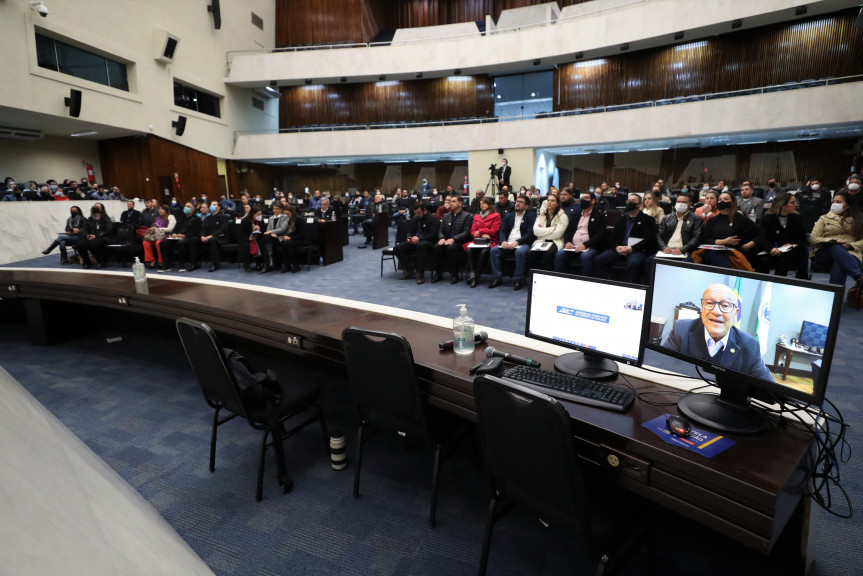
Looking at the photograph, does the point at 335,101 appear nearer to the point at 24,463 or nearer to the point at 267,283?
the point at 267,283

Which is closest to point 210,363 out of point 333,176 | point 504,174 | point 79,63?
point 504,174

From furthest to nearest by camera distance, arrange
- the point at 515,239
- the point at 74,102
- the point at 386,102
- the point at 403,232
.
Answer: the point at 386,102
the point at 74,102
the point at 403,232
the point at 515,239

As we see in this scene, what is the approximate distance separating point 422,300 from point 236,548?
3.72 metres

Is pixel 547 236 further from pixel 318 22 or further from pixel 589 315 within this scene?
pixel 318 22

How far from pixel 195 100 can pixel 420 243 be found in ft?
42.6

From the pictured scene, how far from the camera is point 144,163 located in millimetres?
13539

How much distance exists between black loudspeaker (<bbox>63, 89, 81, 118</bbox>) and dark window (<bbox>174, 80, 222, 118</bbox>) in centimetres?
375

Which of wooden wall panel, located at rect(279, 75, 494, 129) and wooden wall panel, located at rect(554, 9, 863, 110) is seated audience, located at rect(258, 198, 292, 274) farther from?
wooden wall panel, located at rect(554, 9, 863, 110)

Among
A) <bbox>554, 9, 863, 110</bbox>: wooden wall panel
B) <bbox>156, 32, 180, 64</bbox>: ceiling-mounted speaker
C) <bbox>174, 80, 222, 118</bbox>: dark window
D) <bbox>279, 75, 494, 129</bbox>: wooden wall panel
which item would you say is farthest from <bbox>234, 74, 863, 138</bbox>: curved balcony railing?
<bbox>156, 32, 180, 64</bbox>: ceiling-mounted speaker

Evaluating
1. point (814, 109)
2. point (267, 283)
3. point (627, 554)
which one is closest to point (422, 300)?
point (267, 283)

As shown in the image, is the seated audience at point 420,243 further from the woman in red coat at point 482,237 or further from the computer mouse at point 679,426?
the computer mouse at point 679,426

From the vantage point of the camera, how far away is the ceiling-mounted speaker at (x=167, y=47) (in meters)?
13.1

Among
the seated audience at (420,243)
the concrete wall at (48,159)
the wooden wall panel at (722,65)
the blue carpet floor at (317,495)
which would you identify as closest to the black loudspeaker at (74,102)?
the concrete wall at (48,159)

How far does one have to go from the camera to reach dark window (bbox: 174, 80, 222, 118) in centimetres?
1444
